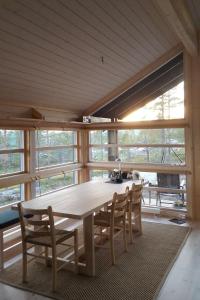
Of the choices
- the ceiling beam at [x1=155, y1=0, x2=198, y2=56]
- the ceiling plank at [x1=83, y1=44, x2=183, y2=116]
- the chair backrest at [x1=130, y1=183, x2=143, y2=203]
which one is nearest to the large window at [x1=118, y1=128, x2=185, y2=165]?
the ceiling plank at [x1=83, y1=44, x2=183, y2=116]

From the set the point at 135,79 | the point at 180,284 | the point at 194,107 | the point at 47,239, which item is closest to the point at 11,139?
the point at 47,239

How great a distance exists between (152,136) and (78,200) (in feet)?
8.16

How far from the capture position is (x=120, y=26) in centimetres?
348

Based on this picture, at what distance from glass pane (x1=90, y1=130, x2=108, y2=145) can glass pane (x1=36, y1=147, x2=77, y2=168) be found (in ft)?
1.59

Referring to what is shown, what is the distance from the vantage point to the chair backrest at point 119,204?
3.36 metres

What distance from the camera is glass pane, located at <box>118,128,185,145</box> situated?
512 cm

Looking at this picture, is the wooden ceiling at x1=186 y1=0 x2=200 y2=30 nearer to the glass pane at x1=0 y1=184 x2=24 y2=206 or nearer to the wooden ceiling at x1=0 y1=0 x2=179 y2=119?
the wooden ceiling at x1=0 y1=0 x2=179 y2=119

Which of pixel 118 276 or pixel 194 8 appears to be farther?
pixel 194 8

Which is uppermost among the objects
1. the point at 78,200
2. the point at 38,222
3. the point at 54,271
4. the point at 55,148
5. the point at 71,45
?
the point at 71,45

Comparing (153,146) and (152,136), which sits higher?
(152,136)

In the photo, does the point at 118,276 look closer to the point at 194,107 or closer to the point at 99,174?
the point at 99,174

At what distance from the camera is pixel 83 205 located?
3168 millimetres

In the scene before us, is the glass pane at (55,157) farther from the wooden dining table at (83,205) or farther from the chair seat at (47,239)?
the chair seat at (47,239)

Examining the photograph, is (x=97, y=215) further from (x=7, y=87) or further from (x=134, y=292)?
(x=7, y=87)
